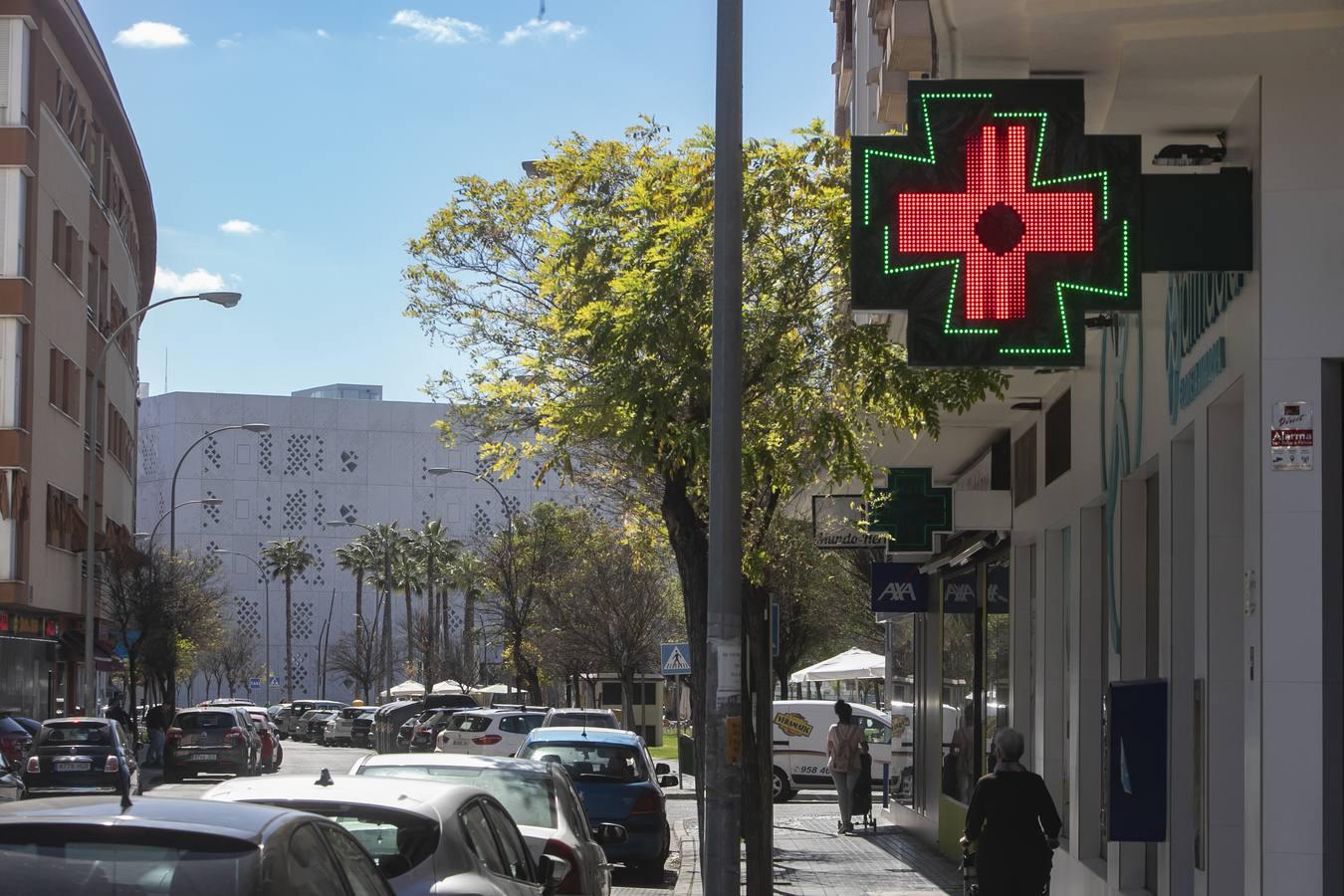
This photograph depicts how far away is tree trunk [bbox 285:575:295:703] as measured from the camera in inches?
4429

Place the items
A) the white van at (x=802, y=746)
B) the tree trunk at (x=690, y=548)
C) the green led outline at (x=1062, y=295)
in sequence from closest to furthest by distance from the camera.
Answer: the green led outline at (x=1062, y=295)
the tree trunk at (x=690, y=548)
the white van at (x=802, y=746)

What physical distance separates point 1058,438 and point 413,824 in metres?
8.72

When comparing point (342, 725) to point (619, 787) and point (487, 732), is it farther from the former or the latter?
point (619, 787)

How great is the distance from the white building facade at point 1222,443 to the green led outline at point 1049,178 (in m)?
0.35

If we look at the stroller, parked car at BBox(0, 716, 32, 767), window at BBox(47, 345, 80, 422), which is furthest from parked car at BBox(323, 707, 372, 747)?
the stroller

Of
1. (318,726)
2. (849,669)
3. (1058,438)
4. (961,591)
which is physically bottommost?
(318,726)

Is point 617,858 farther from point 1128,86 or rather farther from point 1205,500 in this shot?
point 1128,86

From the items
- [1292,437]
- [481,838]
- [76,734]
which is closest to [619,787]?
[481,838]

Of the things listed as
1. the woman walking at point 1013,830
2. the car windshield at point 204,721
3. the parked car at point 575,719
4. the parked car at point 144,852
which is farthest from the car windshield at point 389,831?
the car windshield at point 204,721

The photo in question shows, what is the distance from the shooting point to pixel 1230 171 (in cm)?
787

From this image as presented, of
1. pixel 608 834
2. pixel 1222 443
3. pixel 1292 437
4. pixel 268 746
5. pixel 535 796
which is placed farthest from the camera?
pixel 268 746

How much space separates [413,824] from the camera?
7777 mm

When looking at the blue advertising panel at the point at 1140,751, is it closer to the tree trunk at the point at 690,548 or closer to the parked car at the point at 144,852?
the parked car at the point at 144,852

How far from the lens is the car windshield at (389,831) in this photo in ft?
25.2
